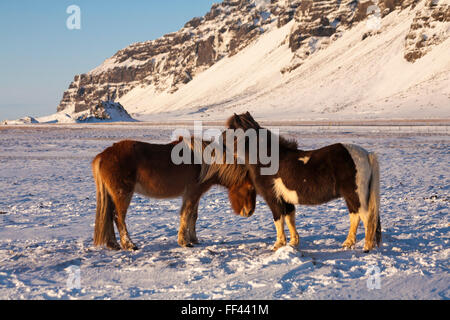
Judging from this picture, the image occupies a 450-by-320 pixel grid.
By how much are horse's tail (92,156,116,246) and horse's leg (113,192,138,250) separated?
12cm

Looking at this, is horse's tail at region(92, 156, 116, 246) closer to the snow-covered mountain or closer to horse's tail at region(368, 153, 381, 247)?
horse's tail at region(368, 153, 381, 247)

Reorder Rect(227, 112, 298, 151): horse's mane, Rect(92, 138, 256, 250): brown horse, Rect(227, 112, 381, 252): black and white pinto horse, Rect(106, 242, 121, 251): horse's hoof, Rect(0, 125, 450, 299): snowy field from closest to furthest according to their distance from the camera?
Rect(0, 125, 450, 299): snowy field, Rect(227, 112, 381, 252): black and white pinto horse, Rect(92, 138, 256, 250): brown horse, Rect(106, 242, 121, 251): horse's hoof, Rect(227, 112, 298, 151): horse's mane

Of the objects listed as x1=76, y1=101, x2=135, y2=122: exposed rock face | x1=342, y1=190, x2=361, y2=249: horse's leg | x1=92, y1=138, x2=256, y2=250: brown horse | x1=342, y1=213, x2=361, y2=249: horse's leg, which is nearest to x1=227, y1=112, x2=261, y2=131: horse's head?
x1=92, y1=138, x2=256, y2=250: brown horse

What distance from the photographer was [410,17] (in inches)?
4542

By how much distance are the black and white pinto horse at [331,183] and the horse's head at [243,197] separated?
1.26 feet

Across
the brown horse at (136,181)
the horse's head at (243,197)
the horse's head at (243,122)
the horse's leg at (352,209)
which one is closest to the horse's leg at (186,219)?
the brown horse at (136,181)

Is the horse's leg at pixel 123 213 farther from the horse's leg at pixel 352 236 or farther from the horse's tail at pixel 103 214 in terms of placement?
the horse's leg at pixel 352 236

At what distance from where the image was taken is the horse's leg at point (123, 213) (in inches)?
264

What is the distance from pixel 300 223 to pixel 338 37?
13816 centimetres

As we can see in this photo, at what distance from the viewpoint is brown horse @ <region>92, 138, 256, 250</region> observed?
21.8 ft

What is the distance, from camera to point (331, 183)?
6418 millimetres

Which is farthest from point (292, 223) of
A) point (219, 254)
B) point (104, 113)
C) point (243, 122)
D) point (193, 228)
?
point (104, 113)

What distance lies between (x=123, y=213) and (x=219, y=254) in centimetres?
164

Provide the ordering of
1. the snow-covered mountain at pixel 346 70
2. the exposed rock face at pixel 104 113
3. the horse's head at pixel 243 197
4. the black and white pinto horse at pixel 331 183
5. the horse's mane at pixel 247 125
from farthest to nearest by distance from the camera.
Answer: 1. the snow-covered mountain at pixel 346 70
2. the exposed rock face at pixel 104 113
3. the horse's head at pixel 243 197
4. the horse's mane at pixel 247 125
5. the black and white pinto horse at pixel 331 183
